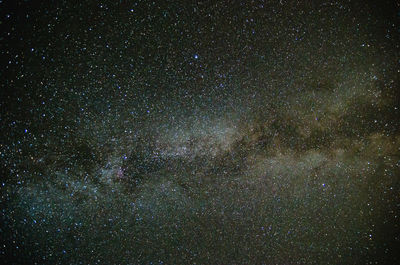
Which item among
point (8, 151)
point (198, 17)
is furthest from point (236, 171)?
point (8, 151)

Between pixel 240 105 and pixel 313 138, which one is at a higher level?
pixel 240 105

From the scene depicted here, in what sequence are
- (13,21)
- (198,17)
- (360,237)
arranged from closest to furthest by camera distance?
1. (13,21)
2. (198,17)
3. (360,237)

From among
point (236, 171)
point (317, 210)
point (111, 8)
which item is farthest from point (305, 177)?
point (111, 8)

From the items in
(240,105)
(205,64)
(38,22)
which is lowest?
(240,105)

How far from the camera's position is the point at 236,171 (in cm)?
119

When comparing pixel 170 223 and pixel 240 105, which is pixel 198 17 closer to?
pixel 240 105

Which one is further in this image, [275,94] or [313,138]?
[313,138]

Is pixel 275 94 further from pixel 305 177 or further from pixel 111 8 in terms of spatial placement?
pixel 111 8

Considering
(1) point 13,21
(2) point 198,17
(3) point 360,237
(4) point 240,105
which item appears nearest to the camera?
(1) point 13,21

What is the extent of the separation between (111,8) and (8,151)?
1.07 meters

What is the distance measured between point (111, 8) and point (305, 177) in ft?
5.77

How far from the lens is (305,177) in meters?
1.24

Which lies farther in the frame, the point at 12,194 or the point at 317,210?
the point at 317,210

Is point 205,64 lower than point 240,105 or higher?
higher
